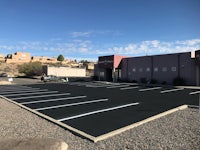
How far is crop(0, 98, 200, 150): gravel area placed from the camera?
16.5 feet

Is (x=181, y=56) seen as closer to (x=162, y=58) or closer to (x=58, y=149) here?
(x=162, y=58)

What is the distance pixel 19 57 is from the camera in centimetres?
10919

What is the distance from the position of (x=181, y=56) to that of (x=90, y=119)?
22554 millimetres

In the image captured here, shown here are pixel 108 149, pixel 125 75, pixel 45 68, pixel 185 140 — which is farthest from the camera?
pixel 45 68

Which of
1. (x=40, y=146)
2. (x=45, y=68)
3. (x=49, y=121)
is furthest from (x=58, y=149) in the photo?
(x=45, y=68)

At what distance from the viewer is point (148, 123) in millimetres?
6977

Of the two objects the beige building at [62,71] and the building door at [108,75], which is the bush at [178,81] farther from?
the beige building at [62,71]

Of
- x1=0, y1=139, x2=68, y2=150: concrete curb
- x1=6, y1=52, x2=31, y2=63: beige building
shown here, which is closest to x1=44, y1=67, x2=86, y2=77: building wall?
x1=0, y1=139, x2=68, y2=150: concrete curb

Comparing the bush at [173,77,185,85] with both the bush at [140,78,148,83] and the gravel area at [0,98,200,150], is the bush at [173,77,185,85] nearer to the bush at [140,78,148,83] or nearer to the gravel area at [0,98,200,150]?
the bush at [140,78,148,83]

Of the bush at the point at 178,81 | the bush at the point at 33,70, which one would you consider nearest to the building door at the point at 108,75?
the bush at the point at 178,81

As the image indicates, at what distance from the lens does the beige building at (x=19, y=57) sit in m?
103

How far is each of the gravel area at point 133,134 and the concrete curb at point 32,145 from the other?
18.5 inches

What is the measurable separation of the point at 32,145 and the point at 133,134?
9.24 feet

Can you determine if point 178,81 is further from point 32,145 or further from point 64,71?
point 64,71
